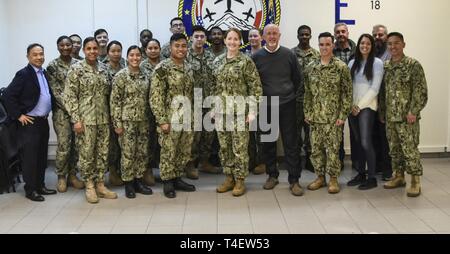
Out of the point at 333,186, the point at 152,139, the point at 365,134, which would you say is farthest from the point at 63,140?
the point at 365,134

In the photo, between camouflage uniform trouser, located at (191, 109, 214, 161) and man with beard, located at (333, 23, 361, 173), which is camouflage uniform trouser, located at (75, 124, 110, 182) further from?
man with beard, located at (333, 23, 361, 173)

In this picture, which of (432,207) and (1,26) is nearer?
(432,207)

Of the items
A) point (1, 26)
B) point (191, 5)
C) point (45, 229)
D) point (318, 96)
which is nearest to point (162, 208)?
point (45, 229)

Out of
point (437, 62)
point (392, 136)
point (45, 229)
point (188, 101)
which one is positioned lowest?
point (45, 229)

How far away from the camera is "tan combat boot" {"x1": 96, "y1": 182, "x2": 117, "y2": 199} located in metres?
4.95

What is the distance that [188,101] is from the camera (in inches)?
195

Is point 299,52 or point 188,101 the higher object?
point 299,52

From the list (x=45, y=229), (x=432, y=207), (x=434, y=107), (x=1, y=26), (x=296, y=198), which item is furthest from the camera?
(x=434, y=107)

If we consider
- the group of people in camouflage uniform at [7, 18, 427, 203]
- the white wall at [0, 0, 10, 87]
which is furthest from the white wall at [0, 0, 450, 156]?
the group of people in camouflage uniform at [7, 18, 427, 203]

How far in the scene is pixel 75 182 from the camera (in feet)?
17.6

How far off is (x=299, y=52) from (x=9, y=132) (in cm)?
325

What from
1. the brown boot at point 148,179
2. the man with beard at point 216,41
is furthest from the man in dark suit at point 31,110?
the man with beard at point 216,41

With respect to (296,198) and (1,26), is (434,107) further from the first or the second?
(1,26)

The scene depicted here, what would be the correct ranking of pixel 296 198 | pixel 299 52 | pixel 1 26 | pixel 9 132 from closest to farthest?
pixel 296 198 < pixel 9 132 < pixel 299 52 < pixel 1 26
